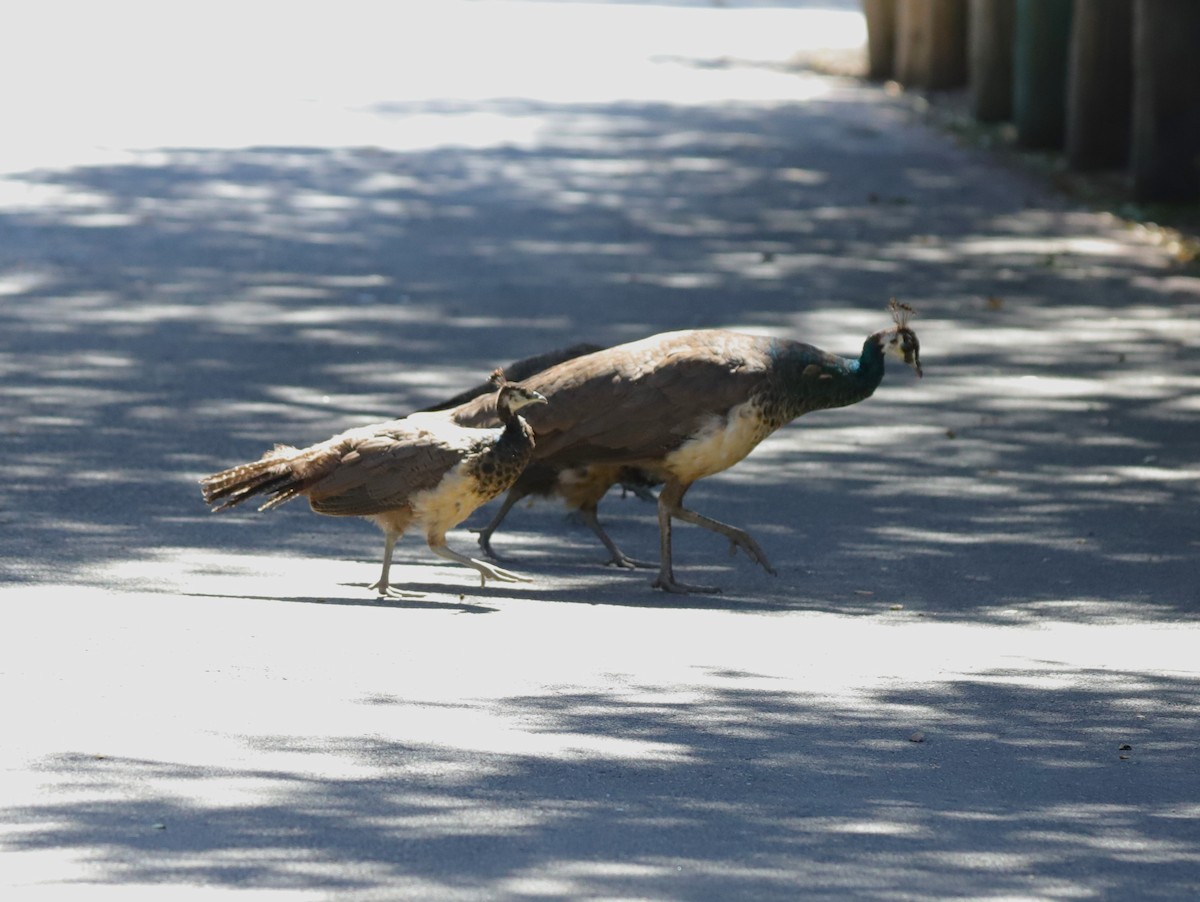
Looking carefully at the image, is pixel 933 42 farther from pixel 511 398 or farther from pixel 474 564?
pixel 474 564

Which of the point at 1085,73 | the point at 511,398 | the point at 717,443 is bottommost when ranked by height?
the point at 717,443

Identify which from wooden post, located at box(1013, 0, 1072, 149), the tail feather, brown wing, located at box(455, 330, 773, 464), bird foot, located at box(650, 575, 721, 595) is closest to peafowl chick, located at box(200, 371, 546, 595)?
the tail feather

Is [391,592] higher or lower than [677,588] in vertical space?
higher

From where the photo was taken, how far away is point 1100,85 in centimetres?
1814

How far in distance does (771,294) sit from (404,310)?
2.62 metres

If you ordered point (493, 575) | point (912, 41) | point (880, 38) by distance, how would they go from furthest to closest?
1. point (880, 38)
2. point (912, 41)
3. point (493, 575)

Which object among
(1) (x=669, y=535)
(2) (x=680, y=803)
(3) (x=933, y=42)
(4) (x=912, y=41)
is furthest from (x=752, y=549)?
(4) (x=912, y=41)

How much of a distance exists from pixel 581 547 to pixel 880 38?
1681 cm

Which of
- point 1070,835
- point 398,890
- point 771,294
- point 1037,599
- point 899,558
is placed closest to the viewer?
point 398,890

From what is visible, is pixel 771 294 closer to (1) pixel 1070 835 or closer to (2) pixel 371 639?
(2) pixel 371 639

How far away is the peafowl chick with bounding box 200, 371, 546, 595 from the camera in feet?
26.0

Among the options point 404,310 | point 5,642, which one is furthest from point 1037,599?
point 404,310

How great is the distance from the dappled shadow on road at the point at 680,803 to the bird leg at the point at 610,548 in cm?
230

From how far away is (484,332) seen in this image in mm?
13086
